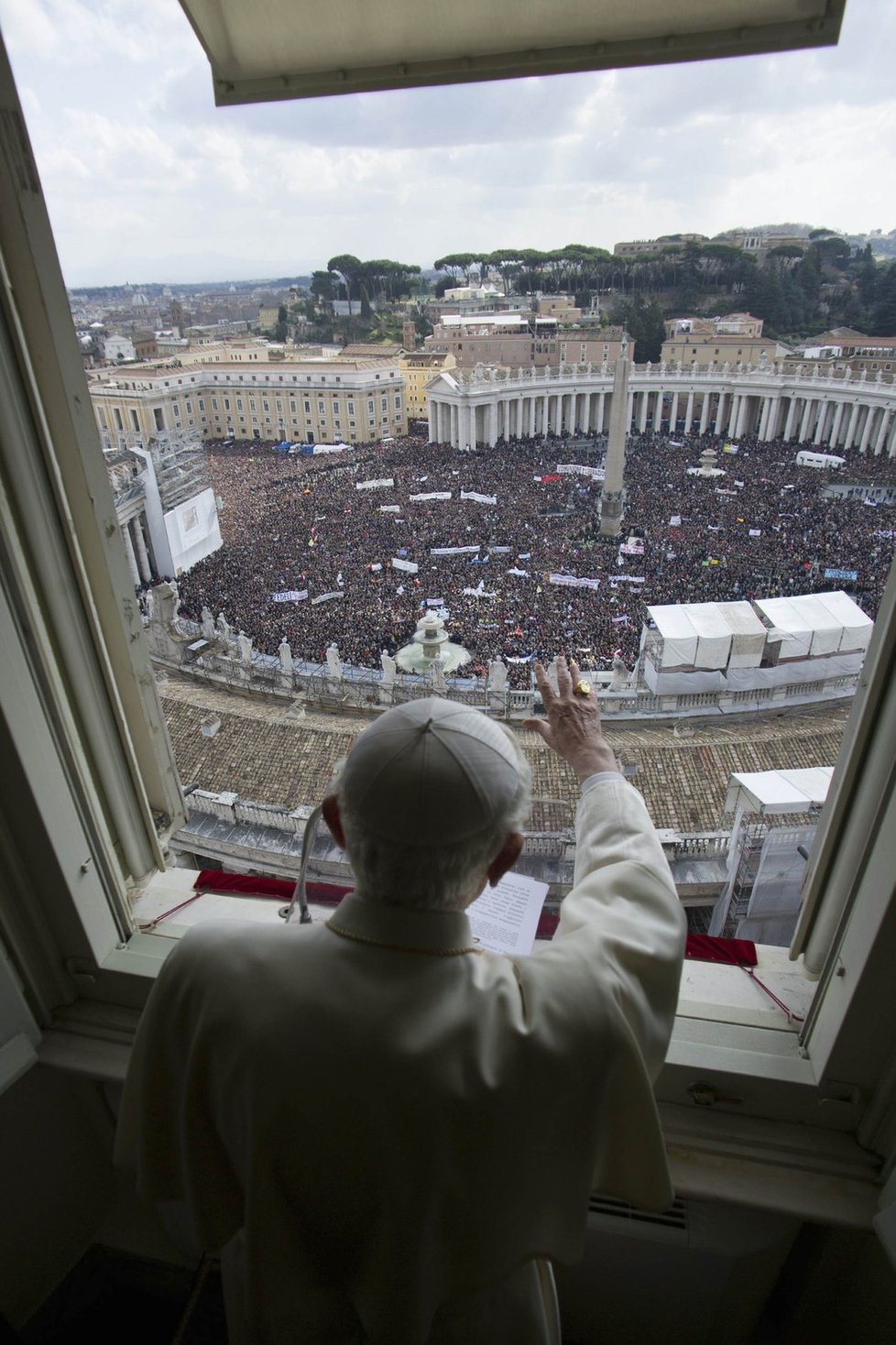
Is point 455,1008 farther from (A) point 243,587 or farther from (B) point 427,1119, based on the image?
(A) point 243,587

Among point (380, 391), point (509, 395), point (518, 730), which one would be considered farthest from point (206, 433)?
point (518, 730)

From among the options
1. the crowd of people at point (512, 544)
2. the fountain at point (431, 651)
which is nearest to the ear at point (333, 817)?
the fountain at point (431, 651)

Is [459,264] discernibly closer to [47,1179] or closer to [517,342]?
[517,342]

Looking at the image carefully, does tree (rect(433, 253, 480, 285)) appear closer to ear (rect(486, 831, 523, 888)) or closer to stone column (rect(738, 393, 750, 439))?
stone column (rect(738, 393, 750, 439))

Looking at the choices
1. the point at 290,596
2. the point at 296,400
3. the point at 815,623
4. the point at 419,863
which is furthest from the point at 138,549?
the point at 419,863

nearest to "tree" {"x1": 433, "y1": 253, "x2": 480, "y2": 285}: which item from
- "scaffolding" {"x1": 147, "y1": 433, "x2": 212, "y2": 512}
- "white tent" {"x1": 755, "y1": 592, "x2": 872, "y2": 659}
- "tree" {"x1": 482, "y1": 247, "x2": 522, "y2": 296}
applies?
"tree" {"x1": 482, "y1": 247, "x2": 522, "y2": 296}
